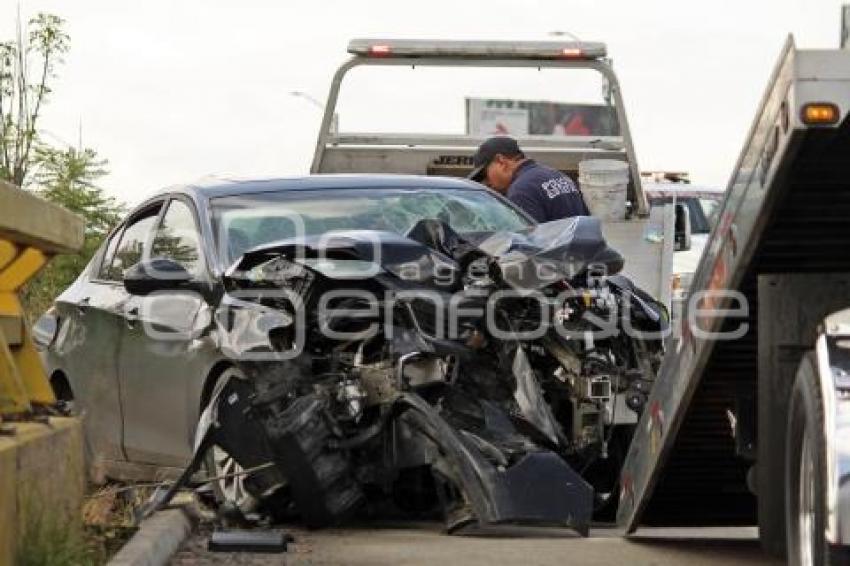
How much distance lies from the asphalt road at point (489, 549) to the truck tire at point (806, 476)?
155cm

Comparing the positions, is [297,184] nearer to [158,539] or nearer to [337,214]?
[337,214]

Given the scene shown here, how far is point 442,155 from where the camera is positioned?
15.3m

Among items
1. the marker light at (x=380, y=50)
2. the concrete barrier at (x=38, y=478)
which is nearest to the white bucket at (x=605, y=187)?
the marker light at (x=380, y=50)

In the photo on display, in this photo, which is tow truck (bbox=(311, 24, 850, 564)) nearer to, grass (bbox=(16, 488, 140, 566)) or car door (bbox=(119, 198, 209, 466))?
grass (bbox=(16, 488, 140, 566))

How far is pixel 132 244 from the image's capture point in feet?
36.9

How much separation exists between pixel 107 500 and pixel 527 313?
2.32 m

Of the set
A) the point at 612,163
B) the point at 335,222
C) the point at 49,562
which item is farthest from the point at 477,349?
the point at 612,163

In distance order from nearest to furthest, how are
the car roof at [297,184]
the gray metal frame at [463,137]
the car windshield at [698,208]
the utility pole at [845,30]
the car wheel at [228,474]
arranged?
the utility pole at [845,30]
the car wheel at [228,474]
the car roof at [297,184]
the gray metal frame at [463,137]
the car windshield at [698,208]

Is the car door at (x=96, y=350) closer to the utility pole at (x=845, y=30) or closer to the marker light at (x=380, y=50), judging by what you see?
the marker light at (x=380, y=50)

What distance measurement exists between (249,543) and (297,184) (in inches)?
110

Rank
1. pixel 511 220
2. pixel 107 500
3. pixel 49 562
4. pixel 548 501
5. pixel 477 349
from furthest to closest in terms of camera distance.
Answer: pixel 511 220 < pixel 107 500 < pixel 477 349 < pixel 548 501 < pixel 49 562

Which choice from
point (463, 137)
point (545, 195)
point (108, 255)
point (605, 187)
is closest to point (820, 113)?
point (108, 255)

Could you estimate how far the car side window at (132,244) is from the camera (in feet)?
36.1

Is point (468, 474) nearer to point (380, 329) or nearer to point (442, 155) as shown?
point (380, 329)
